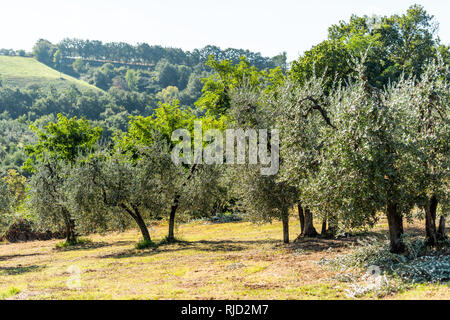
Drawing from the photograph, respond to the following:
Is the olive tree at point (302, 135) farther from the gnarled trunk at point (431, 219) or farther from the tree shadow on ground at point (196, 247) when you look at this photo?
the tree shadow on ground at point (196, 247)

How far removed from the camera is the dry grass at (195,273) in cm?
1438

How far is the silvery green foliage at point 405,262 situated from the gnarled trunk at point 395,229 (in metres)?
0.36

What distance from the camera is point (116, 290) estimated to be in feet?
52.0

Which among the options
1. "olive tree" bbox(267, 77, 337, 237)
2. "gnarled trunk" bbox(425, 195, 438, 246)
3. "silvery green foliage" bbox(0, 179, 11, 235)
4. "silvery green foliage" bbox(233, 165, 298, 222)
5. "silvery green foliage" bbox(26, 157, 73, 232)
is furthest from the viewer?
"silvery green foliage" bbox(26, 157, 73, 232)

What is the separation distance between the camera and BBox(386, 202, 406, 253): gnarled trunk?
56.2 ft

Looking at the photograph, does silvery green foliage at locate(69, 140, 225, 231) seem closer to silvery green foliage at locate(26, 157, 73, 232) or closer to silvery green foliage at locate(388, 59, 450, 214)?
silvery green foliage at locate(26, 157, 73, 232)

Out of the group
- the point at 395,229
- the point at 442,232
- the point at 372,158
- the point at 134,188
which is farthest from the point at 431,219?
the point at 134,188

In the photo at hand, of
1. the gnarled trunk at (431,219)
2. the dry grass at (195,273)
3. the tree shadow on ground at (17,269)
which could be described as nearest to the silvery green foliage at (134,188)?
the dry grass at (195,273)

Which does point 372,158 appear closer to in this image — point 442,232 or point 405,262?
point 405,262

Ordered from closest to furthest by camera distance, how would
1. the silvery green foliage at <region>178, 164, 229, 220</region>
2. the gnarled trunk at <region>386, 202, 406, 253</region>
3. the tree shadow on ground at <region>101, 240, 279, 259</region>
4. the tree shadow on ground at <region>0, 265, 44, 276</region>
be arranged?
the gnarled trunk at <region>386, 202, 406, 253</region>
the tree shadow on ground at <region>0, 265, 44, 276</region>
the tree shadow on ground at <region>101, 240, 279, 259</region>
the silvery green foliage at <region>178, 164, 229, 220</region>

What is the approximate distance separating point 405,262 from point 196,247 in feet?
56.8

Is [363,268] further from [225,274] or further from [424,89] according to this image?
[424,89]

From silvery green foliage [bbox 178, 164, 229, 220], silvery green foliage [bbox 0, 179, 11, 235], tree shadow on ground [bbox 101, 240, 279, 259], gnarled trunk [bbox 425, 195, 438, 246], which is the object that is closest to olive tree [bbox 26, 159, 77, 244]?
silvery green foliage [bbox 0, 179, 11, 235]

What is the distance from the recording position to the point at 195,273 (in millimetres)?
19359
